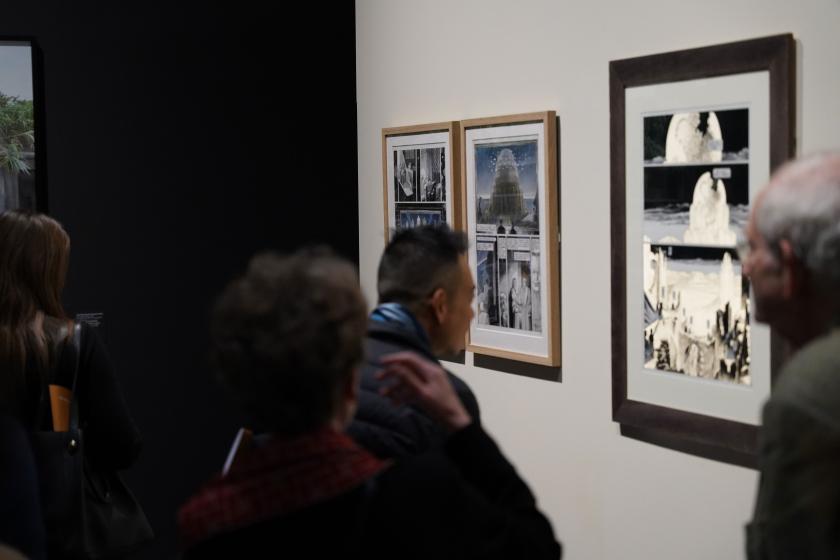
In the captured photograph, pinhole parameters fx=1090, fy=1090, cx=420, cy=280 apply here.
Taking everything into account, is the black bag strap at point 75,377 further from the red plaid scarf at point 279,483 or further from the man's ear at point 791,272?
the man's ear at point 791,272

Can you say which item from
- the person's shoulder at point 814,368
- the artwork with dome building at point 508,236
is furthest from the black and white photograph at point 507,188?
the person's shoulder at point 814,368

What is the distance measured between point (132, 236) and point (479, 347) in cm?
171

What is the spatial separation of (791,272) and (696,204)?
1.38 m

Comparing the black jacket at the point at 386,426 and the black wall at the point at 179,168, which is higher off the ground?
the black wall at the point at 179,168

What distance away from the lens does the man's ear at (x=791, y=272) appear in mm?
2039

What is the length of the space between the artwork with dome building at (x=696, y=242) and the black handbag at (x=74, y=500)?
71.5 inches

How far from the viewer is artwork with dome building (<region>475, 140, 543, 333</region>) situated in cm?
415

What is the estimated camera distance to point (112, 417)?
11.0ft

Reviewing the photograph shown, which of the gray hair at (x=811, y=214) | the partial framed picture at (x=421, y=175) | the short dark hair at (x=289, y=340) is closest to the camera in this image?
the short dark hair at (x=289, y=340)

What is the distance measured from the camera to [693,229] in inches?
135

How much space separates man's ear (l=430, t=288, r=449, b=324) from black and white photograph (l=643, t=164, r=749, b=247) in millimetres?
1001

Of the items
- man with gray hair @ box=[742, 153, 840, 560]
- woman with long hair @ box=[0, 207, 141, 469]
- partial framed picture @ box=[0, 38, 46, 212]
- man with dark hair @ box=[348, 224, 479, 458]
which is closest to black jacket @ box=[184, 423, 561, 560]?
man with gray hair @ box=[742, 153, 840, 560]

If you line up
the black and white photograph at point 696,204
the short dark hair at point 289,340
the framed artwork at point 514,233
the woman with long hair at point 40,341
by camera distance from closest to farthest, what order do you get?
1. the short dark hair at point 289,340
2. the woman with long hair at point 40,341
3. the black and white photograph at point 696,204
4. the framed artwork at point 514,233

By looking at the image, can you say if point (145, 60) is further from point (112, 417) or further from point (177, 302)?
point (112, 417)
